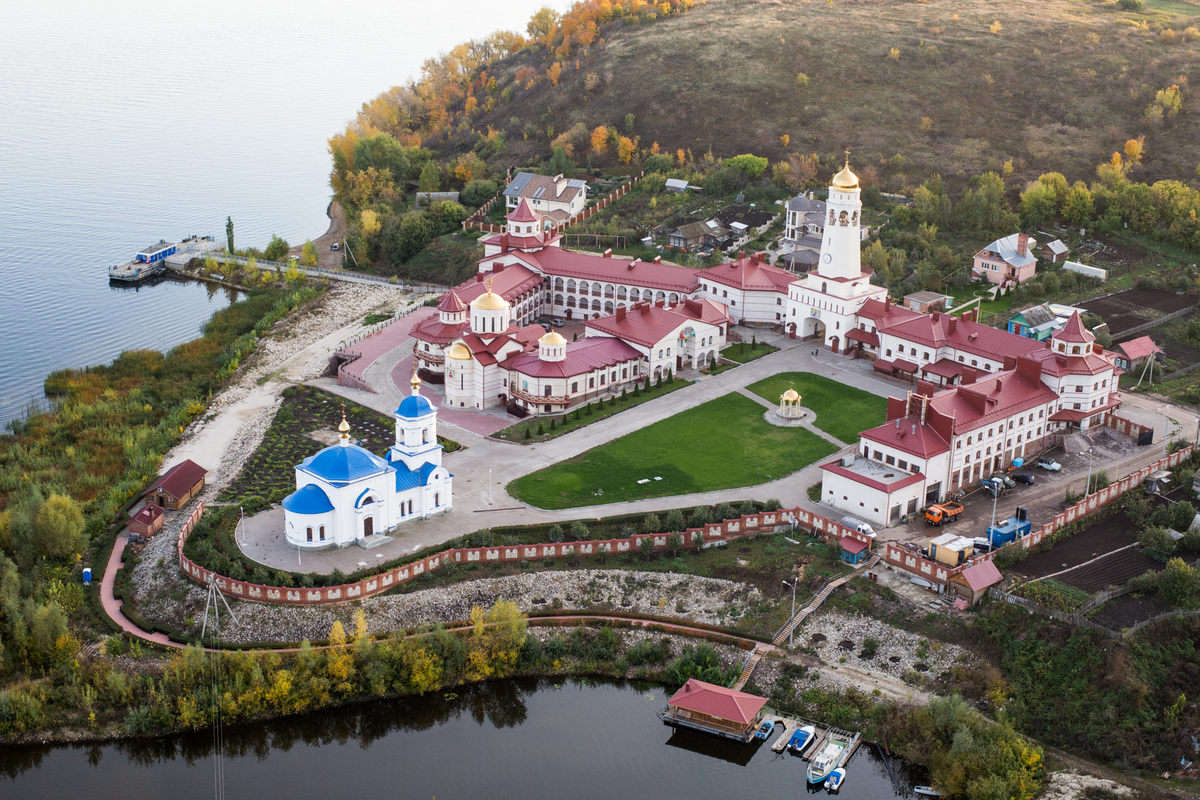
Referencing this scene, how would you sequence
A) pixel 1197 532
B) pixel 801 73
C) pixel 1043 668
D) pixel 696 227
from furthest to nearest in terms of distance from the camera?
pixel 801 73 < pixel 696 227 < pixel 1197 532 < pixel 1043 668

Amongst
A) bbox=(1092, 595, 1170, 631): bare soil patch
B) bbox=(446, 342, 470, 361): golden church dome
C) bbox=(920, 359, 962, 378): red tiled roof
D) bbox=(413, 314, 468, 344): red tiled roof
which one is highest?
bbox=(446, 342, 470, 361): golden church dome

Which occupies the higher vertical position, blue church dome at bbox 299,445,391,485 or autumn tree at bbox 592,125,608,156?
autumn tree at bbox 592,125,608,156

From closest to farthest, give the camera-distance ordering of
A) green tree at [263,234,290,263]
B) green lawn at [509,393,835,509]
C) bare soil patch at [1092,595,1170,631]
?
bare soil patch at [1092,595,1170,631] → green lawn at [509,393,835,509] → green tree at [263,234,290,263]

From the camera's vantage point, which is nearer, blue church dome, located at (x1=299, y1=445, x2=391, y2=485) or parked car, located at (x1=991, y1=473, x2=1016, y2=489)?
blue church dome, located at (x1=299, y1=445, x2=391, y2=485)

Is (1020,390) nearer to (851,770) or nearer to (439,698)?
(851,770)

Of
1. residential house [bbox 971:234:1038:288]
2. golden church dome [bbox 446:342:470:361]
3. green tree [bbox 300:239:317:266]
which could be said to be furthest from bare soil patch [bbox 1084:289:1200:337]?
green tree [bbox 300:239:317:266]

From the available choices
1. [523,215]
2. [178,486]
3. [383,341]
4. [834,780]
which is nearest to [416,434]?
[178,486]

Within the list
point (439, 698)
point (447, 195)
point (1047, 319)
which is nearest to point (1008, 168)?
point (1047, 319)

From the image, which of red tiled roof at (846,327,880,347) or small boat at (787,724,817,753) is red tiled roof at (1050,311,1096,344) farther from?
small boat at (787,724,817,753)
